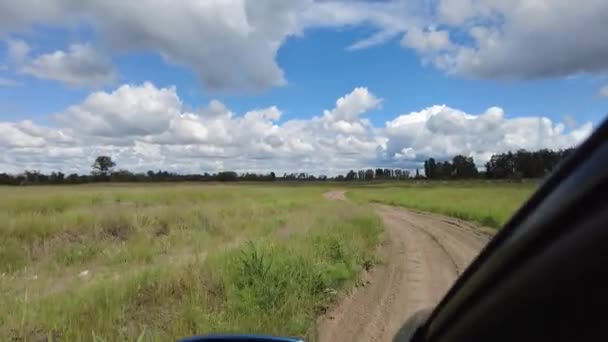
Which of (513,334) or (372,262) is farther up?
(513,334)

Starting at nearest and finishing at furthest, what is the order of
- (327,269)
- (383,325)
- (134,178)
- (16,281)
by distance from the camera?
(383,325), (327,269), (16,281), (134,178)

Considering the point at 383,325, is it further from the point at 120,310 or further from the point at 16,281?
the point at 16,281

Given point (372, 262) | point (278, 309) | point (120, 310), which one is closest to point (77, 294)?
point (120, 310)

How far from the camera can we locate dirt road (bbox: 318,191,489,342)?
6.54 meters

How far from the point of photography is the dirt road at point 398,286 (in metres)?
6.54

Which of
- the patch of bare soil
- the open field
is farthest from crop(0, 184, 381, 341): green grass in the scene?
the patch of bare soil

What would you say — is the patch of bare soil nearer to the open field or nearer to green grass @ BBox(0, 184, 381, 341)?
the open field

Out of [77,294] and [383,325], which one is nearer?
[383,325]

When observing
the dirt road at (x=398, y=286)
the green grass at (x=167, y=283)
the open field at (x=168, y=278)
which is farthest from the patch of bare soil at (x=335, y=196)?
the green grass at (x=167, y=283)

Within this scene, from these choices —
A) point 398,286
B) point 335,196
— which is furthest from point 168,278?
point 335,196

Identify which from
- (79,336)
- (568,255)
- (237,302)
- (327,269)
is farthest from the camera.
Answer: (327,269)

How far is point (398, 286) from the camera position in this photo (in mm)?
8672

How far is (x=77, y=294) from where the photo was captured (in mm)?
7918

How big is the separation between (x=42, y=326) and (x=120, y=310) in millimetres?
963
